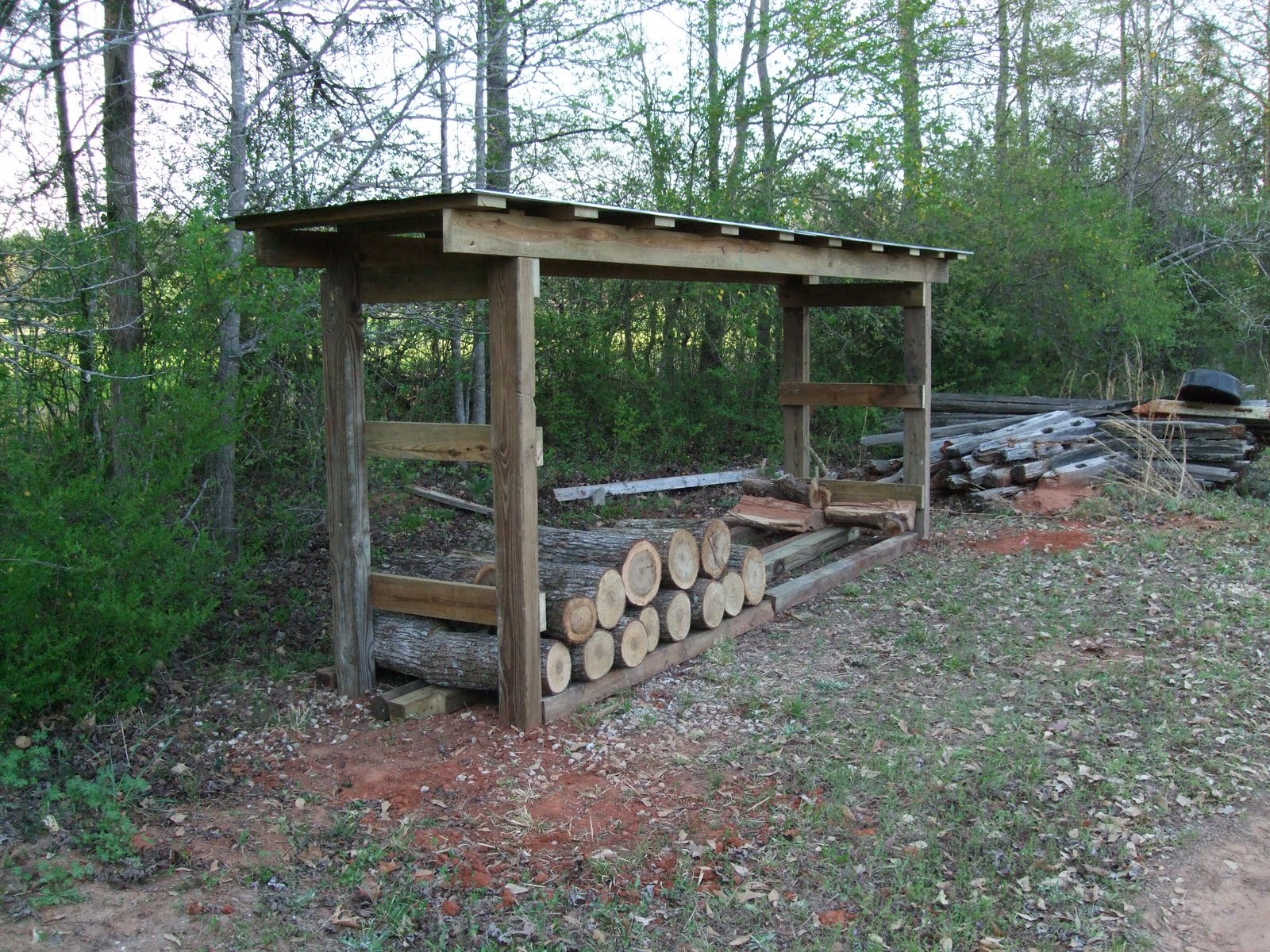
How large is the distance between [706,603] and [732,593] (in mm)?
376

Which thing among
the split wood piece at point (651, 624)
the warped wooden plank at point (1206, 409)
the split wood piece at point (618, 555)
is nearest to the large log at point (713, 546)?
the split wood piece at point (618, 555)

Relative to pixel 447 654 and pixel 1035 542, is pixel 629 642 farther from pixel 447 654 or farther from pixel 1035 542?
pixel 1035 542

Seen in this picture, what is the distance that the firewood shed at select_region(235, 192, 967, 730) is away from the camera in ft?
16.9

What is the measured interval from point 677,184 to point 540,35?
348 centimetres

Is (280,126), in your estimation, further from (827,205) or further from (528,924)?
(827,205)

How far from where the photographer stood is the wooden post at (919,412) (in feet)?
31.7

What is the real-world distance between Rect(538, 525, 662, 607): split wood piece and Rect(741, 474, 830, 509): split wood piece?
133 inches

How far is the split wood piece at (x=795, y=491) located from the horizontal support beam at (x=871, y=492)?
227mm

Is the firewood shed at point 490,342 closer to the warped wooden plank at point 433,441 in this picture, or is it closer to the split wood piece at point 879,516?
the warped wooden plank at point 433,441

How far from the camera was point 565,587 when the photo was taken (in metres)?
5.81

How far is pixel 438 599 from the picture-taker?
5.77 m

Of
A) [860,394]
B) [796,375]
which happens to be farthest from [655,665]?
[796,375]

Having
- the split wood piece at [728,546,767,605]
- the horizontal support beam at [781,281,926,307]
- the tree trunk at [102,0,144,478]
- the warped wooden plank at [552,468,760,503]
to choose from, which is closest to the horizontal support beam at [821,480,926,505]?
the horizontal support beam at [781,281,926,307]

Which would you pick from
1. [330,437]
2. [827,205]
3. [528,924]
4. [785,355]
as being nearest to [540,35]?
[785,355]
